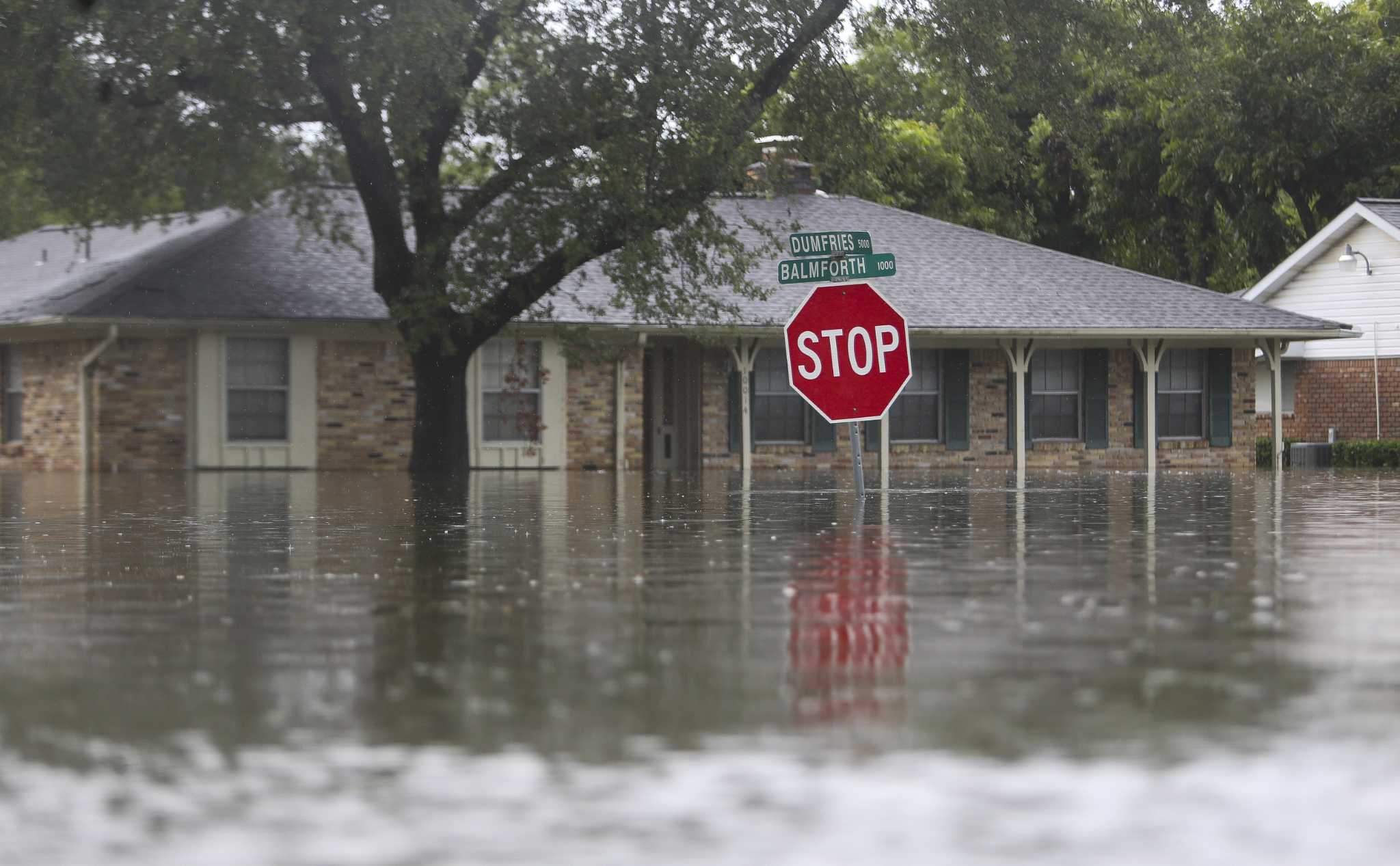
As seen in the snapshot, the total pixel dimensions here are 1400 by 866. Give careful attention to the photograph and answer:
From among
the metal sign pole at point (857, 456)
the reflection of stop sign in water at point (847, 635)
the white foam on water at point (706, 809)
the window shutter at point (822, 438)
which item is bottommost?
the white foam on water at point (706, 809)

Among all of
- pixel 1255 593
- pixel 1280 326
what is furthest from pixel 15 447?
pixel 1255 593

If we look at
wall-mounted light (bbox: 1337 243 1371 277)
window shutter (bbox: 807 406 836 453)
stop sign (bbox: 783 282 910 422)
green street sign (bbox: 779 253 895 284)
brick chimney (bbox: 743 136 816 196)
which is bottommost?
window shutter (bbox: 807 406 836 453)

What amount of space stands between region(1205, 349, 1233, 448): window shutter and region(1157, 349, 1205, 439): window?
0.43 ft

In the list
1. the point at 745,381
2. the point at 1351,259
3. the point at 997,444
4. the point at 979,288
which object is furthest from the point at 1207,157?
the point at 745,381

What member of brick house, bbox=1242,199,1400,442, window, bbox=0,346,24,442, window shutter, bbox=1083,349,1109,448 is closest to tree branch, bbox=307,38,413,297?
window, bbox=0,346,24,442

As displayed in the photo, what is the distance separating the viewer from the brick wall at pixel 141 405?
3181 centimetres

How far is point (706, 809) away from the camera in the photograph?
391 centimetres

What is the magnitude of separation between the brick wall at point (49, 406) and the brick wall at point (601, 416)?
312 inches

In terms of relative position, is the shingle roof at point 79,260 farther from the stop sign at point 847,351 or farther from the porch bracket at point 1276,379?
the porch bracket at point 1276,379

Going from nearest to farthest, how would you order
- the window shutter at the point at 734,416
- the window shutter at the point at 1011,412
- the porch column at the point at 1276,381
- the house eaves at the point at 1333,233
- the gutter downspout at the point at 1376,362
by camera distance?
the window shutter at the point at 734,416 < the porch column at the point at 1276,381 < the window shutter at the point at 1011,412 < the house eaves at the point at 1333,233 < the gutter downspout at the point at 1376,362

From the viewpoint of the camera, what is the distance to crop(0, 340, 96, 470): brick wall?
32.4m

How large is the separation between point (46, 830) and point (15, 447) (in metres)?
32.2

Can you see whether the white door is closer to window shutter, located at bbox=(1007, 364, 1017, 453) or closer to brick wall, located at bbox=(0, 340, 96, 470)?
window shutter, located at bbox=(1007, 364, 1017, 453)

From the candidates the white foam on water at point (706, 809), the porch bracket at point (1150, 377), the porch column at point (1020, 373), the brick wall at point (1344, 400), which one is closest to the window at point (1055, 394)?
the porch column at point (1020, 373)
